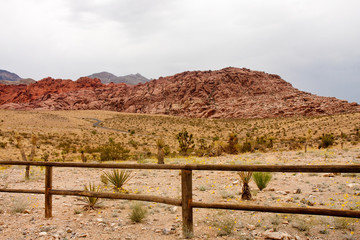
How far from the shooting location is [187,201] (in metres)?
4.75

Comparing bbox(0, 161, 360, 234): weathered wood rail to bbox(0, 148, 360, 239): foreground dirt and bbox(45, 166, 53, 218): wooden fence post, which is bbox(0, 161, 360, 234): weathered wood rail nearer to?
bbox(45, 166, 53, 218): wooden fence post

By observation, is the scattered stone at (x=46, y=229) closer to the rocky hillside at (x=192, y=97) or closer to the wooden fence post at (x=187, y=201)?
the wooden fence post at (x=187, y=201)

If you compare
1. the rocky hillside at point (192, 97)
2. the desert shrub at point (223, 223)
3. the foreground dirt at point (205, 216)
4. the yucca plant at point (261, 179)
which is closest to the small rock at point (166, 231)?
the foreground dirt at point (205, 216)

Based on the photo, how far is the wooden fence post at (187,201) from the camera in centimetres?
473

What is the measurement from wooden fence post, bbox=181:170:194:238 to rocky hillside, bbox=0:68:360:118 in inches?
2537

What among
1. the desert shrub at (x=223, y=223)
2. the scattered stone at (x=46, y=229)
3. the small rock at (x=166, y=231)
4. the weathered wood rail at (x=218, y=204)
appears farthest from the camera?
the scattered stone at (x=46, y=229)

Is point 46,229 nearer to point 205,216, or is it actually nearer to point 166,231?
point 166,231

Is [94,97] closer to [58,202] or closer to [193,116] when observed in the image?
[193,116]

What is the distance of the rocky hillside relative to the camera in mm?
71188

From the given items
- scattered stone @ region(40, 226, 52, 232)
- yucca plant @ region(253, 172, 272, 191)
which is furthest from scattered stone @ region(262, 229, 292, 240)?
scattered stone @ region(40, 226, 52, 232)

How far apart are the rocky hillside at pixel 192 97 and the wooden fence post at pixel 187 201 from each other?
211 ft

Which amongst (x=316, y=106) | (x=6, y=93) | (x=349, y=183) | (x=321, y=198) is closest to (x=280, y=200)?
(x=321, y=198)

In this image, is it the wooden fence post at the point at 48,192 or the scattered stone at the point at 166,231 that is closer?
the scattered stone at the point at 166,231

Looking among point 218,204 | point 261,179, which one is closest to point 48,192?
point 218,204
